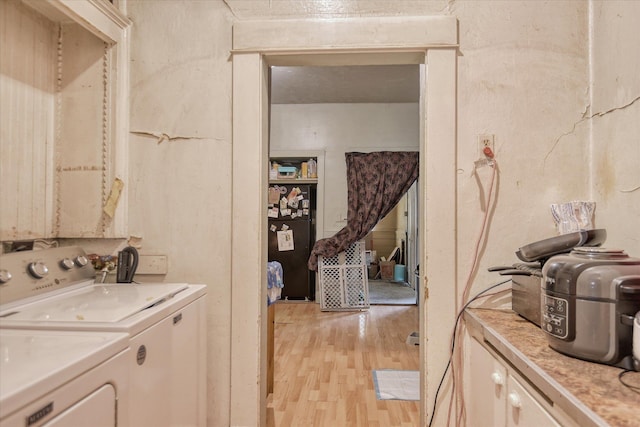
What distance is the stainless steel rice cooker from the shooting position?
906mm

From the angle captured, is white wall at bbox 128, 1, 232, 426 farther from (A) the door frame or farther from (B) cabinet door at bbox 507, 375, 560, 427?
(B) cabinet door at bbox 507, 375, 560, 427

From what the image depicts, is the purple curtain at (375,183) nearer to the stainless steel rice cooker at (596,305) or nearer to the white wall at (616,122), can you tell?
the white wall at (616,122)

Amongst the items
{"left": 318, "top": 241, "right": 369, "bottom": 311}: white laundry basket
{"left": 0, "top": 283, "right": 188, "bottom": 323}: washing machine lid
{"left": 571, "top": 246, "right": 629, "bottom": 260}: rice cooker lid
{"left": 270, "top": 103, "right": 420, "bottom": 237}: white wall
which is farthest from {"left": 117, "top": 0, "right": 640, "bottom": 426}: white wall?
{"left": 270, "top": 103, "right": 420, "bottom": 237}: white wall

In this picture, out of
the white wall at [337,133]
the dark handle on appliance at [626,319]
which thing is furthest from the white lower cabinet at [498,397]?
the white wall at [337,133]

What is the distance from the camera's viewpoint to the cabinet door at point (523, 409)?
36.6 inches

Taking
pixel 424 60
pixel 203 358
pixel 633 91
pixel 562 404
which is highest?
pixel 424 60

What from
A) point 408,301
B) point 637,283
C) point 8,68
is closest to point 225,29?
point 8,68

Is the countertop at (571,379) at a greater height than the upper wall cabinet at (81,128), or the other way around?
the upper wall cabinet at (81,128)

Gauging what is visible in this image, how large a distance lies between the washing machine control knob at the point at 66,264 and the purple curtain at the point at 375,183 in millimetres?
3702

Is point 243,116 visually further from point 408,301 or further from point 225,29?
point 408,301

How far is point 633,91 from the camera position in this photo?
1.31 metres

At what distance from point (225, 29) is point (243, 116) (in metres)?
0.42

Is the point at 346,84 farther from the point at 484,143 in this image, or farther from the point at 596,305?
the point at 596,305

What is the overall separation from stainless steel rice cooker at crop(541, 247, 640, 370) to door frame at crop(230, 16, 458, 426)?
60cm
